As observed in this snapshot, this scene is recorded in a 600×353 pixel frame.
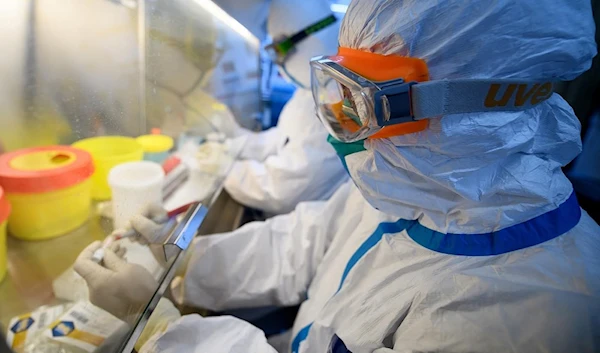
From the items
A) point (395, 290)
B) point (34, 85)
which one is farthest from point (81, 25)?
point (395, 290)

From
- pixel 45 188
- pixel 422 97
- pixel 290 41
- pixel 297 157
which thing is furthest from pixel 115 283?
pixel 290 41

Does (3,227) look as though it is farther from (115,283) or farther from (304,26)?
(304,26)

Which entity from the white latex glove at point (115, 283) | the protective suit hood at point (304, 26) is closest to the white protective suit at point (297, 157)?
the protective suit hood at point (304, 26)

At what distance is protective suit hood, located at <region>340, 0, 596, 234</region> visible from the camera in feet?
1.97

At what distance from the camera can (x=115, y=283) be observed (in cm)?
72

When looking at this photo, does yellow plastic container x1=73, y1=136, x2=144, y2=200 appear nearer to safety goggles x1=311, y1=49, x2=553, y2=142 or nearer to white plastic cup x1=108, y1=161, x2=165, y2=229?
white plastic cup x1=108, y1=161, x2=165, y2=229

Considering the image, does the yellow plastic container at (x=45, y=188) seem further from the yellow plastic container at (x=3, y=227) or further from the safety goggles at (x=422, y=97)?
the safety goggles at (x=422, y=97)

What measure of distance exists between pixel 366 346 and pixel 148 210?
64cm

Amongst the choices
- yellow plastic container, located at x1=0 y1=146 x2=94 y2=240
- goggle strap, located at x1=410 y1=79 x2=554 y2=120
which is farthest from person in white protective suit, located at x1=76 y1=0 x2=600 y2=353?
yellow plastic container, located at x1=0 y1=146 x2=94 y2=240

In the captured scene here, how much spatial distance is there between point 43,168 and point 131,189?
21cm

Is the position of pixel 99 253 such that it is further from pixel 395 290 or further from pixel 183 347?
pixel 395 290

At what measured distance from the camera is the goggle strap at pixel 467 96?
1.99ft

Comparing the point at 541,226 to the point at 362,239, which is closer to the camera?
the point at 541,226

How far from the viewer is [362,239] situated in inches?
35.8
